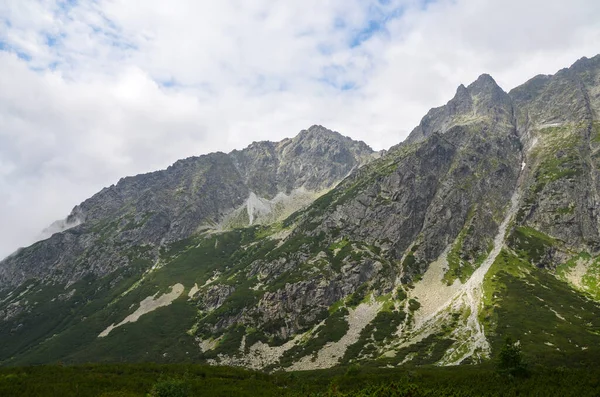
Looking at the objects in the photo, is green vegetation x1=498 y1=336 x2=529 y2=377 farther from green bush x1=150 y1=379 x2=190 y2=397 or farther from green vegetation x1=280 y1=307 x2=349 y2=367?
green vegetation x1=280 y1=307 x2=349 y2=367

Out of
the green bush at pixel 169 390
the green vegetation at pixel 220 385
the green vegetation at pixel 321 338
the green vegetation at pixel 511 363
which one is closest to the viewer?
the green vegetation at pixel 220 385

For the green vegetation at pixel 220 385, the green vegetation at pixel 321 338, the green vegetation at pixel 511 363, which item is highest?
the green vegetation at pixel 220 385

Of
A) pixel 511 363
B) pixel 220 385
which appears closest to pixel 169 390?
pixel 220 385

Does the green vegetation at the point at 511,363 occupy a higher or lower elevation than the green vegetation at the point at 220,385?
lower

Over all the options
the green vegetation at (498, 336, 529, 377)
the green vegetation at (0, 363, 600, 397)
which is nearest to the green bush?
the green vegetation at (0, 363, 600, 397)

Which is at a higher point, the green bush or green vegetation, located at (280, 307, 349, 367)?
the green bush

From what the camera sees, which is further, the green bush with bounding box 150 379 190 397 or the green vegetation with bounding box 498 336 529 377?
→ the green vegetation with bounding box 498 336 529 377

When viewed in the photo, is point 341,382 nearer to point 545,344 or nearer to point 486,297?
point 545,344

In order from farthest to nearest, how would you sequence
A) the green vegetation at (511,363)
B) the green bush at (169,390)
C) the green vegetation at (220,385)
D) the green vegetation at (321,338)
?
1. the green vegetation at (321,338)
2. the green vegetation at (511,363)
3. the green bush at (169,390)
4. the green vegetation at (220,385)

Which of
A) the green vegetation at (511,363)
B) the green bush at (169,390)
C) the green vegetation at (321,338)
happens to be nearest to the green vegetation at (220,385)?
the green bush at (169,390)

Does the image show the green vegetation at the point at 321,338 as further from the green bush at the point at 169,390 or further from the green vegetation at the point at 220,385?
the green bush at the point at 169,390

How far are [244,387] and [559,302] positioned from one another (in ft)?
525

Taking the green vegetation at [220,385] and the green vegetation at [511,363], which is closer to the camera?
the green vegetation at [220,385]

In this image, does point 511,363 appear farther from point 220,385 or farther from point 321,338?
point 321,338
